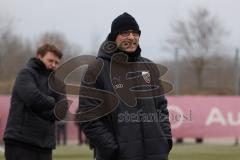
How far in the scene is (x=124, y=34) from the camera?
554 centimetres

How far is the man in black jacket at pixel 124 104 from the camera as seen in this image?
17.4 feet

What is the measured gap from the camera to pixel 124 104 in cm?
540

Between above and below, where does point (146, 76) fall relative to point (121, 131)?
above

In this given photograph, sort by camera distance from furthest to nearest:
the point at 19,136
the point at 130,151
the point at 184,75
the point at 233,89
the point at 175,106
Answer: the point at 184,75 < the point at 233,89 < the point at 175,106 < the point at 19,136 < the point at 130,151

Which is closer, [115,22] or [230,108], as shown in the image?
[115,22]

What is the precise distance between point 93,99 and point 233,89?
2431 centimetres

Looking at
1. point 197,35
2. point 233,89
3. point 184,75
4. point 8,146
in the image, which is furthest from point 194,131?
point 197,35

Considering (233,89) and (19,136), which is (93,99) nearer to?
(19,136)

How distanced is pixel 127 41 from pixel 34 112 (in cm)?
159

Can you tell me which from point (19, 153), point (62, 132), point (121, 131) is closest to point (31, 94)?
point (19, 153)

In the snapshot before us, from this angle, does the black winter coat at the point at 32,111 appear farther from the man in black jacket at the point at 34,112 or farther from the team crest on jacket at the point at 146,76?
the team crest on jacket at the point at 146,76

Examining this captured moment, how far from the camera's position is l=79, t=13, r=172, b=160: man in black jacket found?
5.32 metres

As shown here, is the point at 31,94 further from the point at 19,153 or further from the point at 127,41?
the point at 127,41

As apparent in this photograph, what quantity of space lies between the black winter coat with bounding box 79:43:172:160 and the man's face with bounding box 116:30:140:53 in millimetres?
64
